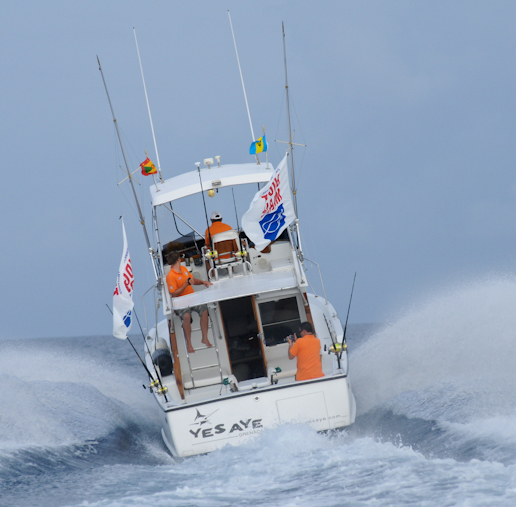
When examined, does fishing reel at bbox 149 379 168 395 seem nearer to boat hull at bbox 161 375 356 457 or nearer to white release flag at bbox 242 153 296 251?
boat hull at bbox 161 375 356 457

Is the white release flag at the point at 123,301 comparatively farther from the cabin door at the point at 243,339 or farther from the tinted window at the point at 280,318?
the tinted window at the point at 280,318

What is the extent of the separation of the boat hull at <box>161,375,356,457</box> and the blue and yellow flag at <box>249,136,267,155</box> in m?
3.95

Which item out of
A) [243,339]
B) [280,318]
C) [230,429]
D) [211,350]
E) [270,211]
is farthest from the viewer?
[243,339]

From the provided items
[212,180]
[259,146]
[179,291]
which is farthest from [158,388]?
[259,146]

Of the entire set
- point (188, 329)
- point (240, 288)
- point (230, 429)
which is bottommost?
point (230, 429)

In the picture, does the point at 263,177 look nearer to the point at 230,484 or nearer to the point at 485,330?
the point at 485,330

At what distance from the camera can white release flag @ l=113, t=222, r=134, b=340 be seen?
6.87 m

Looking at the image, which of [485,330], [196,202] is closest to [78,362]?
[196,202]

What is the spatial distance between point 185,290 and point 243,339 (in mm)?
1136

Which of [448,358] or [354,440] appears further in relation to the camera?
[448,358]

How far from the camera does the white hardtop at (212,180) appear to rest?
8.38m

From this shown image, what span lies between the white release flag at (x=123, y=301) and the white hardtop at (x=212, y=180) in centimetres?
164

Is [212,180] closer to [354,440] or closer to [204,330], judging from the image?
[204,330]

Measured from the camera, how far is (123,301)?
271 inches
